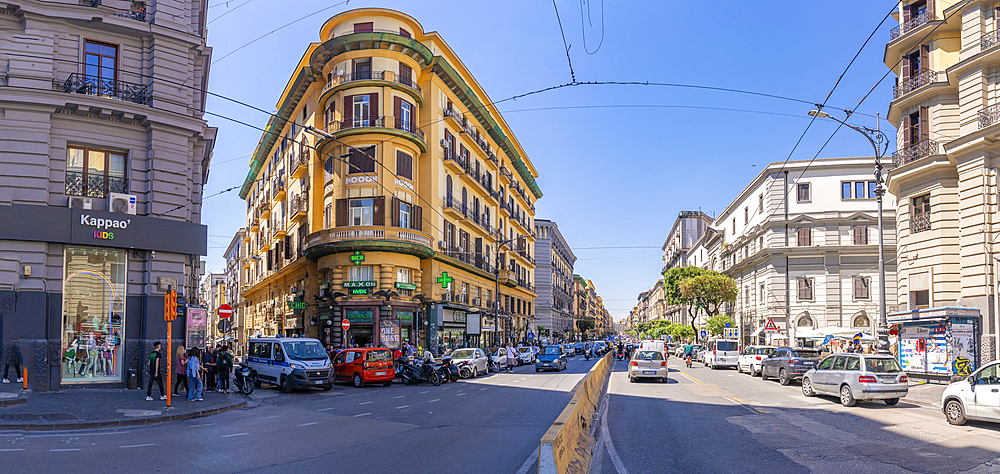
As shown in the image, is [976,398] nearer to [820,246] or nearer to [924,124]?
[924,124]

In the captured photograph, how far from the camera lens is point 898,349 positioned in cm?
2789

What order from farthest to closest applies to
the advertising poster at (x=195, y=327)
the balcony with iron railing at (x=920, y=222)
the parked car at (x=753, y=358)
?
the parked car at (x=753, y=358), the balcony with iron railing at (x=920, y=222), the advertising poster at (x=195, y=327)

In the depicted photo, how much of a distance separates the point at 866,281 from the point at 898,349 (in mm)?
28347

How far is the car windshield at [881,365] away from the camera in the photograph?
58.2 feet

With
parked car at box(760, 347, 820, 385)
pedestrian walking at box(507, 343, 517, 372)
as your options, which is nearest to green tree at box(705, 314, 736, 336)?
pedestrian walking at box(507, 343, 517, 372)

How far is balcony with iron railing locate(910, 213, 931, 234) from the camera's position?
100 feet

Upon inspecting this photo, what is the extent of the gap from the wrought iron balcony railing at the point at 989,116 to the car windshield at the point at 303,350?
91.2 feet

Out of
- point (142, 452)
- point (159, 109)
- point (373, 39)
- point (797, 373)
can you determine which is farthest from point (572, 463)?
point (373, 39)

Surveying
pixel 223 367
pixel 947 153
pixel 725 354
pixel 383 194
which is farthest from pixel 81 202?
pixel 725 354

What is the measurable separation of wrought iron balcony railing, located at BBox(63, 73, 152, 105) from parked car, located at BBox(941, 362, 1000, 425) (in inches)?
942

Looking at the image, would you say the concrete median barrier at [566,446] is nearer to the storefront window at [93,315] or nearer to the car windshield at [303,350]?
the car windshield at [303,350]

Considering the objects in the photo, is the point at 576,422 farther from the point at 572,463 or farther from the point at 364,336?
the point at 364,336

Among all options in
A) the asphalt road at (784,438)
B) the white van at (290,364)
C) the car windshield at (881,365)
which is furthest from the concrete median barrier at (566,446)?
the white van at (290,364)

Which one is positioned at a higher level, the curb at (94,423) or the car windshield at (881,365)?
the car windshield at (881,365)
